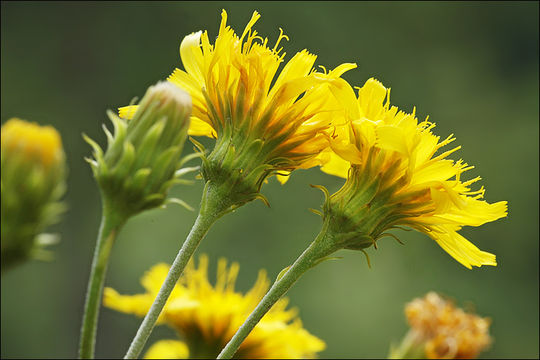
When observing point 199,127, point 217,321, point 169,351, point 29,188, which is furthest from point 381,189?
point 169,351

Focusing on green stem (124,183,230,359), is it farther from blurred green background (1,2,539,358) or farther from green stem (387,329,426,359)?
blurred green background (1,2,539,358)

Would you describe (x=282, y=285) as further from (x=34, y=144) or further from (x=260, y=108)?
(x=34, y=144)

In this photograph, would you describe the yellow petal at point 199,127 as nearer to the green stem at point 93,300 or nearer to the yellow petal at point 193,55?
the yellow petal at point 193,55

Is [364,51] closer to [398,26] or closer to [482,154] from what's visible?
[398,26]

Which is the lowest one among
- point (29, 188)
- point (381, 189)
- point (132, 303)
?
point (132, 303)

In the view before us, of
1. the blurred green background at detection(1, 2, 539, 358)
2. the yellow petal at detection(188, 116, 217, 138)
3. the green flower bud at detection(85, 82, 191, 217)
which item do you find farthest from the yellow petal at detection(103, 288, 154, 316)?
the blurred green background at detection(1, 2, 539, 358)

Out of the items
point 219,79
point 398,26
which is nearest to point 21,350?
point 398,26

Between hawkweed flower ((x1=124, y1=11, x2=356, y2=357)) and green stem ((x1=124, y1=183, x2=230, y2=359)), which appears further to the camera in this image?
hawkweed flower ((x1=124, y1=11, x2=356, y2=357))

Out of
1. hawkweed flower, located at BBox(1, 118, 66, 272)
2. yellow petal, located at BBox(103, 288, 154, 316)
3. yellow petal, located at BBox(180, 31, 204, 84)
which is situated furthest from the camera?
yellow petal, located at BBox(103, 288, 154, 316)
